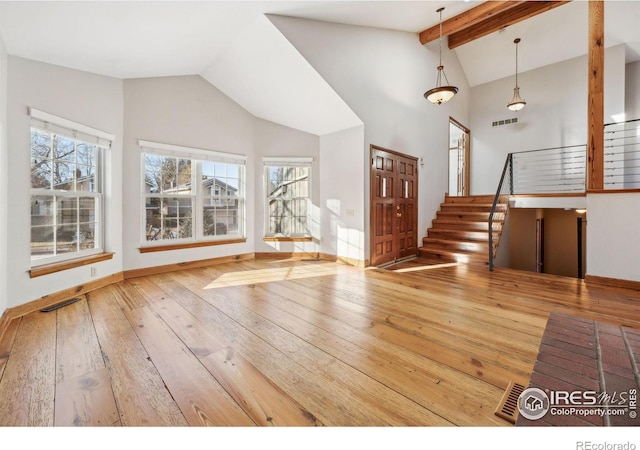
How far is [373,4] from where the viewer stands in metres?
3.91

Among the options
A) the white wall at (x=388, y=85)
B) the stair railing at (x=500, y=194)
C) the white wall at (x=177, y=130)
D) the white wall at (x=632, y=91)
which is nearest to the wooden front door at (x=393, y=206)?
the white wall at (x=388, y=85)

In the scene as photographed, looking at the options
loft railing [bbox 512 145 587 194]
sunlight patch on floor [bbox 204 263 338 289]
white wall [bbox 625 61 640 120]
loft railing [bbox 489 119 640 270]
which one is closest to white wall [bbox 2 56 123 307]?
sunlight patch on floor [bbox 204 263 338 289]

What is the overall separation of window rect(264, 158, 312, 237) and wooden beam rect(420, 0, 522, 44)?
3.61 meters

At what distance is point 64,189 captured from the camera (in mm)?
3070

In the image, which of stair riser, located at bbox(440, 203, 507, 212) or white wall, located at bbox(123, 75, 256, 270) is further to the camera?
stair riser, located at bbox(440, 203, 507, 212)

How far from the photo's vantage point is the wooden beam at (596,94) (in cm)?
344

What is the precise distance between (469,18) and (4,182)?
680 cm

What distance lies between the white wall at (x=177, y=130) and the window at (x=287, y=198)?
1.14 ft

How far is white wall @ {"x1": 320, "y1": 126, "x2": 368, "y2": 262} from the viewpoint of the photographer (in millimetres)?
4523

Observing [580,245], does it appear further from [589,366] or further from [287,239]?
[287,239]

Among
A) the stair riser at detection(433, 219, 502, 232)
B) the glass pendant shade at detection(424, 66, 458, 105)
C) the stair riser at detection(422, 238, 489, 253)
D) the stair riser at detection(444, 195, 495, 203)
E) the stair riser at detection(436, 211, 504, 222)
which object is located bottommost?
the stair riser at detection(422, 238, 489, 253)

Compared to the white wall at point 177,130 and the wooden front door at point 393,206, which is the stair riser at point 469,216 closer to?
the wooden front door at point 393,206

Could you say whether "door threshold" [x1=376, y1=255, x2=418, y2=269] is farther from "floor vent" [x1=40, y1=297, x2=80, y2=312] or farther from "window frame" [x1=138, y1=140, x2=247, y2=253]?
"floor vent" [x1=40, y1=297, x2=80, y2=312]
